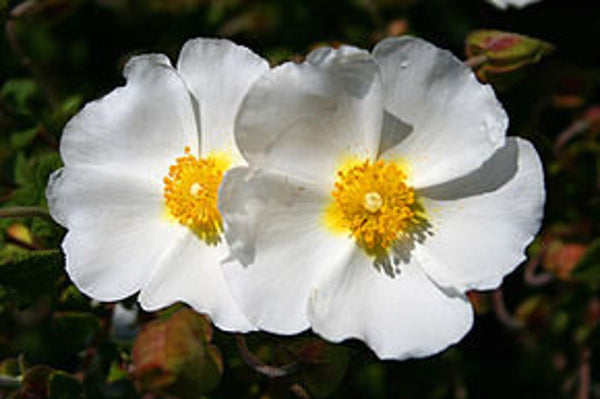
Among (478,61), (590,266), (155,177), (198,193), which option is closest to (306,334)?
(198,193)

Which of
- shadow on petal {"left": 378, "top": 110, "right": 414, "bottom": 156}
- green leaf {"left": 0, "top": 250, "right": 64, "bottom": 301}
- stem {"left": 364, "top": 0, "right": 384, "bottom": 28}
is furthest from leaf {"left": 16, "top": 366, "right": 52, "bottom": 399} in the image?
stem {"left": 364, "top": 0, "right": 384, "bottom": 28}

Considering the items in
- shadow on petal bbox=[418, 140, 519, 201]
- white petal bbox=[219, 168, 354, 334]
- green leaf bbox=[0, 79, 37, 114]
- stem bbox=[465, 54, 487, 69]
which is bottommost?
green leaf bbox=[0, 79, 37, 114]

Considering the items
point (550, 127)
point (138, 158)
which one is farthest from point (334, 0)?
point (138, 158)

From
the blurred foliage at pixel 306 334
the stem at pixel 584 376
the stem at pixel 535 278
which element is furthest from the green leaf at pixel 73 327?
the stem at pixel 584 376

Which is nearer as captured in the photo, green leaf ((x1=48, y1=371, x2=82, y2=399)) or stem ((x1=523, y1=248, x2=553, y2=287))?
green leaf ((x1=48, y1=371, x2=82, y2=399))

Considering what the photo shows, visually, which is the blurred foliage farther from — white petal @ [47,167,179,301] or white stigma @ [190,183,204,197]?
white stigma @ [190,183,204,197]

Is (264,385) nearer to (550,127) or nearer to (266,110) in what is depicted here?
(266,110)
